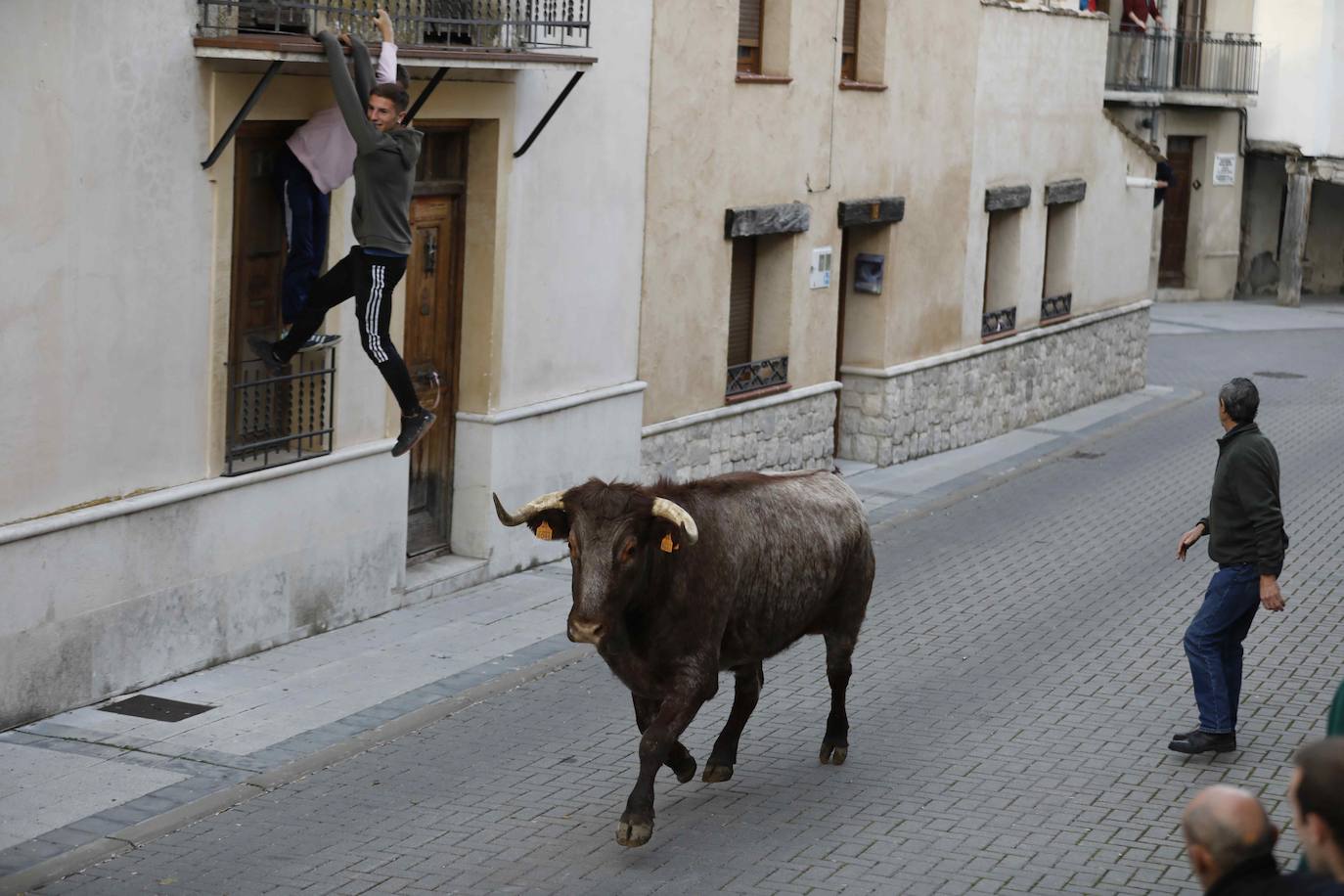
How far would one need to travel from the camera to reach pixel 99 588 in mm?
11188

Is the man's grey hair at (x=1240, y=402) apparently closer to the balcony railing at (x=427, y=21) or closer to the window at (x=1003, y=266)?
the balcony railing at (x=427, y=21)

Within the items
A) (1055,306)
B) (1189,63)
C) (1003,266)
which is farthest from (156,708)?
(1189,63)

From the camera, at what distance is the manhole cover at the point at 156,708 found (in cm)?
1121

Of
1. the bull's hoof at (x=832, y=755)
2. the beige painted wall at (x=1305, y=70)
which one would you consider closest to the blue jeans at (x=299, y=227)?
the bull's hoof at (x=832, y=755)

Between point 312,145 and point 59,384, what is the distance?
8.03 ft

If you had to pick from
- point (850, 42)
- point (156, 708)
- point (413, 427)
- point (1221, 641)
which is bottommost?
point (156, 708)

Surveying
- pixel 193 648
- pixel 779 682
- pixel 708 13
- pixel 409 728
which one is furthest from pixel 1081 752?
pixel 708 13

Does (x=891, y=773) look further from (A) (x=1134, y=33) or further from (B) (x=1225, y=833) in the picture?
(A) (x=1134, y=33)

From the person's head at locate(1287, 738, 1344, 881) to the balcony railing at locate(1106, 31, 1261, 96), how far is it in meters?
32.5

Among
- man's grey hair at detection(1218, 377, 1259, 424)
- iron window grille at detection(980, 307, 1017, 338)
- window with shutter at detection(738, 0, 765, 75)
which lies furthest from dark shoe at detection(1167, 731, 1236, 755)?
iron window grille at detection(980, 307, 1017, 338)

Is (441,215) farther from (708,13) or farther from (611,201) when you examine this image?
(708,13)

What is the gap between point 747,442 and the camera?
18.7 metres

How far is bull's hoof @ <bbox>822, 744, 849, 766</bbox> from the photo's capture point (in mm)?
10781

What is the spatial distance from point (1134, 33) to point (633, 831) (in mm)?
29358
